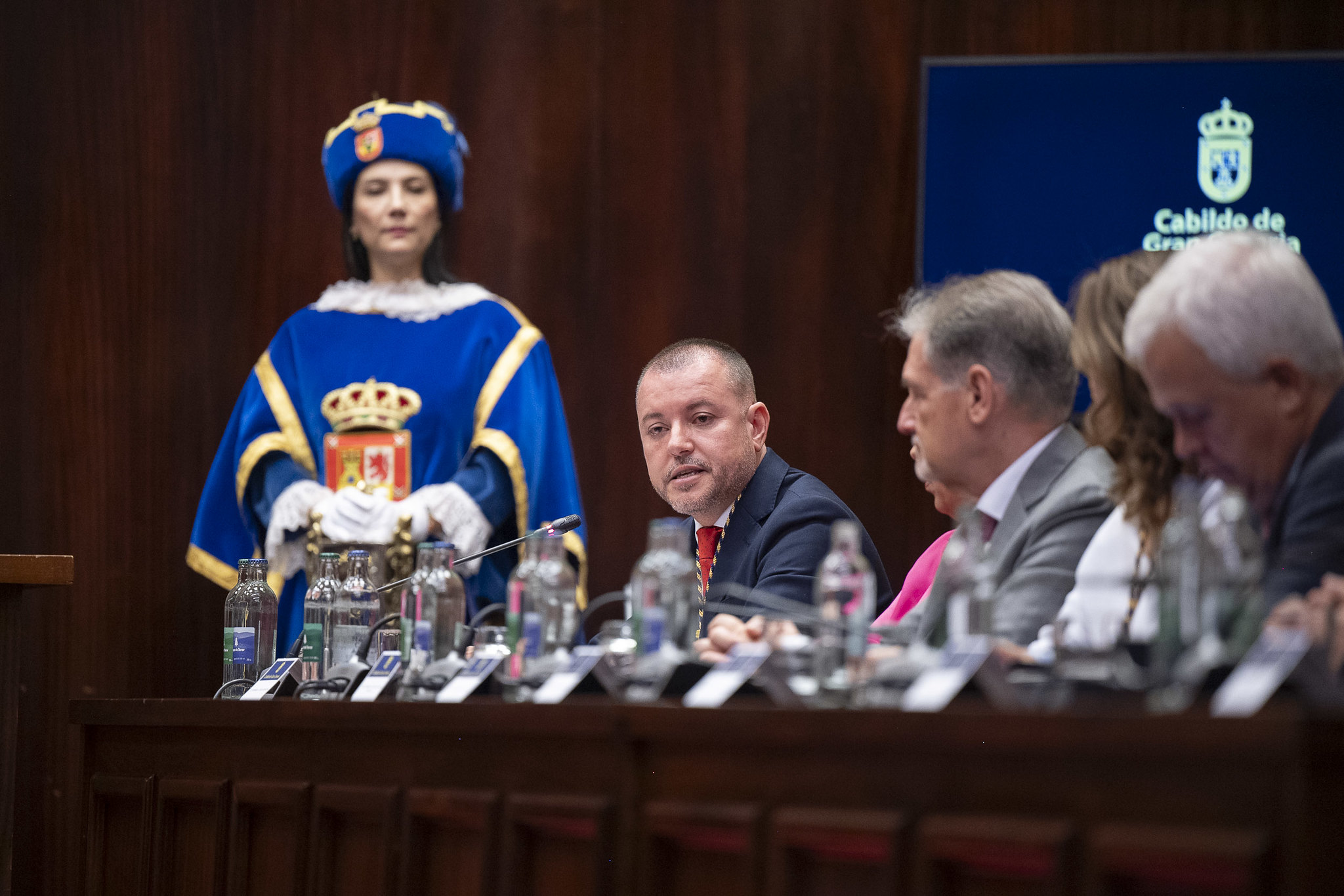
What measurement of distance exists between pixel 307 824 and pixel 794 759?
2.75 ft

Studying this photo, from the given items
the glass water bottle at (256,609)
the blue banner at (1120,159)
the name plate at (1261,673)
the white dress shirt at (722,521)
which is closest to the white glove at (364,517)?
the glass water bottle at (256,609)

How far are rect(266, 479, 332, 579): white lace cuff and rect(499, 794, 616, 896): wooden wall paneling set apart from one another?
252cm

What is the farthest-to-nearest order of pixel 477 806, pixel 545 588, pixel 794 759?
pixel 545 588 → pixel 477 806 → pixel 794 759

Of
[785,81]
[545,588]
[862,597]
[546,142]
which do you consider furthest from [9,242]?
[862,597]

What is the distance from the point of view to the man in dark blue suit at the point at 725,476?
121 inches

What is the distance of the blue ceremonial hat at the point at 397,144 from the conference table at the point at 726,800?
7.54ft

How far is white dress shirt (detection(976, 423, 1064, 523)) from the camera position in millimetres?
2357

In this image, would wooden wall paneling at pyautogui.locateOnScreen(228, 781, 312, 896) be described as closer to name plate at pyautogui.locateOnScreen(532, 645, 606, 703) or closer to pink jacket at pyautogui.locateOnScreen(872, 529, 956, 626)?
name plate at pyautogui.locateOnScreen(532, 645, 606, 703)

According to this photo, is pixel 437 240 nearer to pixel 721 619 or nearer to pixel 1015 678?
pixel 721 619

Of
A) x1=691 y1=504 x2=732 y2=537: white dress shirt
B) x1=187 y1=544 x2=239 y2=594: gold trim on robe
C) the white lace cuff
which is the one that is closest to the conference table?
x1=691 y1=504 x2=732 y2=537: white dress shirt

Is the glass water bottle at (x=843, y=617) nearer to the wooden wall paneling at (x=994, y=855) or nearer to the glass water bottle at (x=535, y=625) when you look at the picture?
the wooden wall paneling at (x=994, y=855)

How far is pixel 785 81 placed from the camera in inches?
177

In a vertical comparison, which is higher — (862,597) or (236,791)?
(862,597)

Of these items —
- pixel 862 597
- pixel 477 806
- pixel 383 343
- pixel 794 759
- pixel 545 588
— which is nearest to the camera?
pixel 794 759
